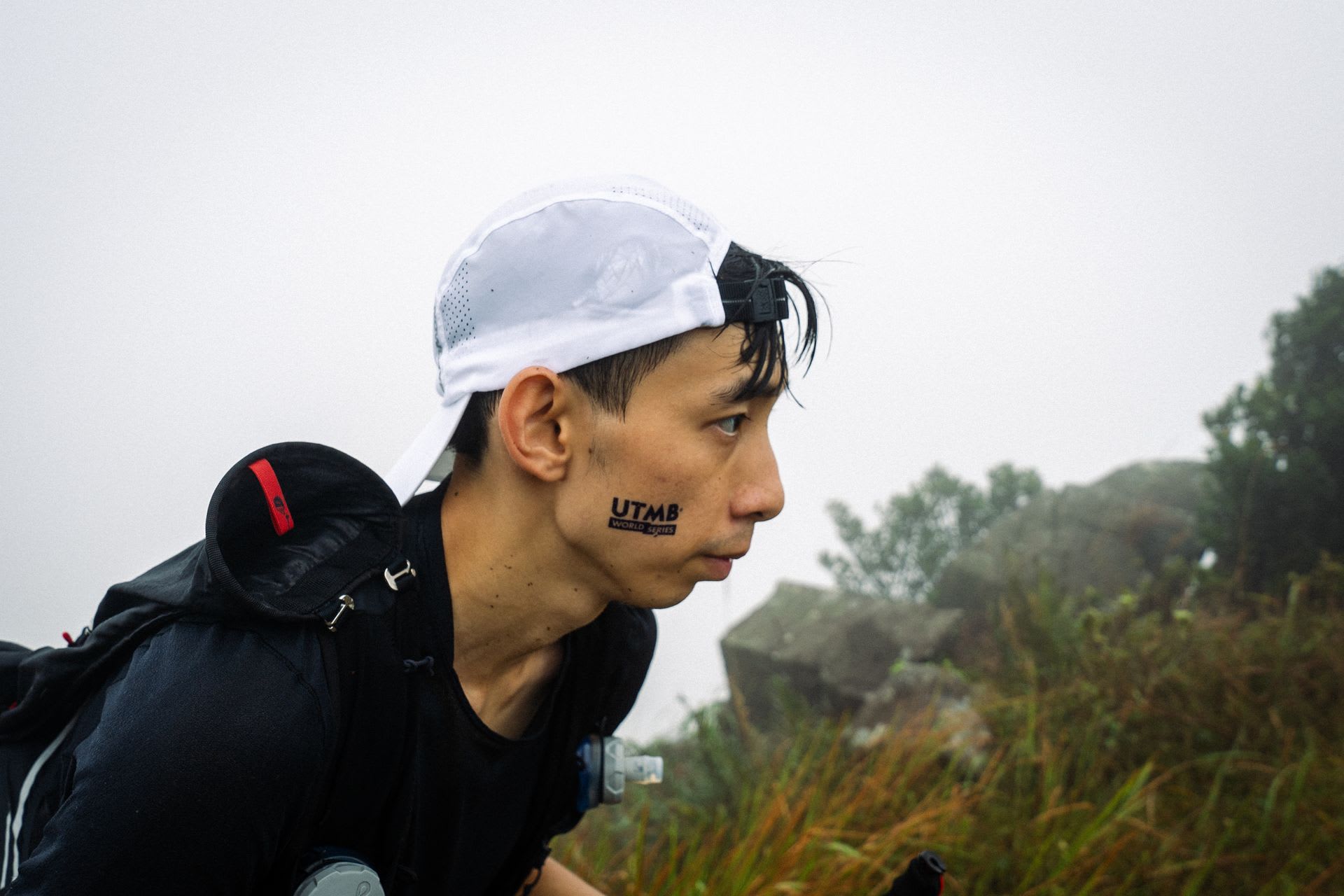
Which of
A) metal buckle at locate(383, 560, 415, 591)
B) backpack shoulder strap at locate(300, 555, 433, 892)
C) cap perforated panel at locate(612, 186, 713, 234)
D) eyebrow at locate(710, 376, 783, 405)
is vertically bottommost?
backpack shoulder strap at locate(300, 555, 433, 892)

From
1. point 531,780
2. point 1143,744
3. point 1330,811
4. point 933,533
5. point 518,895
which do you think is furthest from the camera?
point 933,533

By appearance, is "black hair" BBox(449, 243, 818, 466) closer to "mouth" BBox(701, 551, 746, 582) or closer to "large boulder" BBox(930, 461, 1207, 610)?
"mouth" BBox(701, 551, 746, 582)

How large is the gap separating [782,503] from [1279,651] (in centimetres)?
375

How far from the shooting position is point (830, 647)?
21.6 feet

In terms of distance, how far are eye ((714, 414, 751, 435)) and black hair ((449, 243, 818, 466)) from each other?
0.05 metres

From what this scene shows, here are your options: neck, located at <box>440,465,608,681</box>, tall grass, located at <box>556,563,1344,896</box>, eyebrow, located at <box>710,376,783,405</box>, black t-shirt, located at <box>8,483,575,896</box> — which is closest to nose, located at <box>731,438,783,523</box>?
eyebrow, located at <box>710,376,783,405</box>

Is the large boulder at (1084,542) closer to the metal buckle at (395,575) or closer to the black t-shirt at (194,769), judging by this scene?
the metal buckle at (395,575)

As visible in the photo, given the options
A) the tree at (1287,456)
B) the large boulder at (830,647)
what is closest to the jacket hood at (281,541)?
the large boulder at (830,647)

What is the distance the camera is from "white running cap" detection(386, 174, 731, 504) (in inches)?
68.5

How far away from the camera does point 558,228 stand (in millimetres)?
1760

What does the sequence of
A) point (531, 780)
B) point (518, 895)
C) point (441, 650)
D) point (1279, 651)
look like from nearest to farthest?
point (441, 650) → point (531, 780) → point (518, 895) → point (1279, 651)

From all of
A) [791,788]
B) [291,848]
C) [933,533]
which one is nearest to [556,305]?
[291,848]

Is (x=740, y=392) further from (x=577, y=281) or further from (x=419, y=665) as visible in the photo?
(x=419, y=665)

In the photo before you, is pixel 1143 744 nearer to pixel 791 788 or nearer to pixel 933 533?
pixel 791 788
